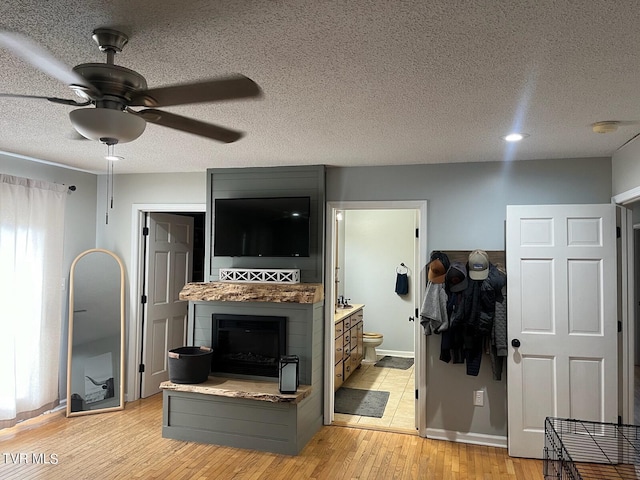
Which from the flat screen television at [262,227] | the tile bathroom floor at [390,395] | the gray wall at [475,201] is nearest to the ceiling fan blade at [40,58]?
the flat screen television at [262,227]

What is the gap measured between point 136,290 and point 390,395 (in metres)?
3.04

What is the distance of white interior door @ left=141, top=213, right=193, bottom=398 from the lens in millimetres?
5168

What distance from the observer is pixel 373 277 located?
23.7 ft

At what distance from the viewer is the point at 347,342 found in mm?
5613

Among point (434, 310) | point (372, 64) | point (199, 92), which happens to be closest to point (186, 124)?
point (199, 92)

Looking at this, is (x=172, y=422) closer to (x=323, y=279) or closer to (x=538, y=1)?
(x=323, y=279)

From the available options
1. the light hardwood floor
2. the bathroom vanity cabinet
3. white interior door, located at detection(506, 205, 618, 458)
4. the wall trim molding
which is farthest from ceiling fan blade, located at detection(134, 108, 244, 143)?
the bathroom vanity cabinet

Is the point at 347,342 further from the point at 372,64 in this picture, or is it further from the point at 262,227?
the point at 372,64

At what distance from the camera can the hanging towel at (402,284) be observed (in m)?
7.00

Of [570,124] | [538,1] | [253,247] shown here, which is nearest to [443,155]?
[570,124]

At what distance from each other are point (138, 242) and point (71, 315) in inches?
38.6

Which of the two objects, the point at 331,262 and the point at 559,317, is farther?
the point at 331,262

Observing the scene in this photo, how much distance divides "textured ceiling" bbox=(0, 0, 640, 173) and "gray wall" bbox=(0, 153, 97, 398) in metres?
1.15

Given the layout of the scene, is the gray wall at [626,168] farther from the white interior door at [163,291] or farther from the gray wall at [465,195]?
the white interior door at [163,291]
